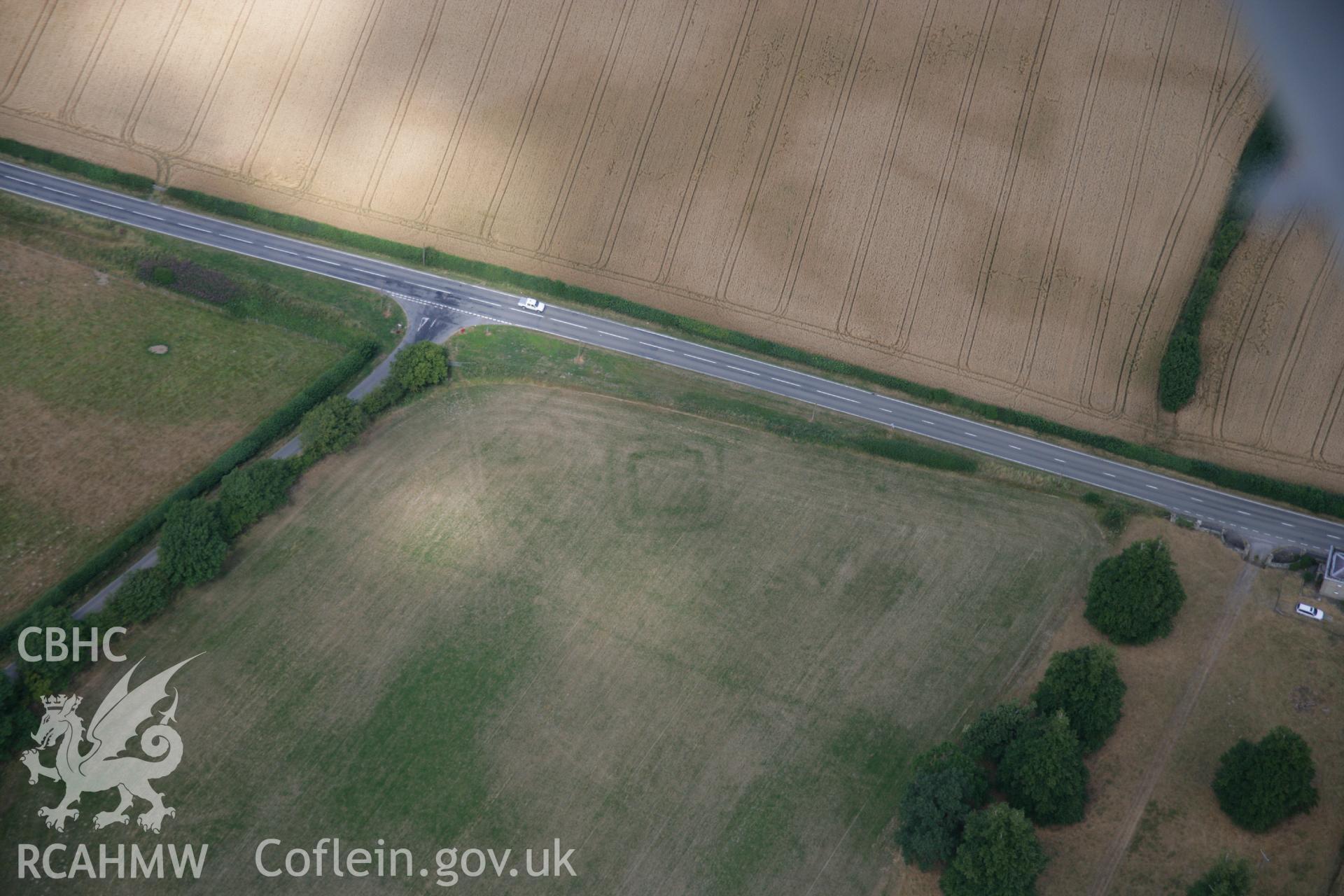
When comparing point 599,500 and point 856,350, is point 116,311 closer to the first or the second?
point 599,500

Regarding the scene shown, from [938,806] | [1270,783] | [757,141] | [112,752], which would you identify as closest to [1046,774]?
[938,806]

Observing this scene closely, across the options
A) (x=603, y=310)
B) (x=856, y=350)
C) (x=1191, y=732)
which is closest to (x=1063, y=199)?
(x=856, y=350)

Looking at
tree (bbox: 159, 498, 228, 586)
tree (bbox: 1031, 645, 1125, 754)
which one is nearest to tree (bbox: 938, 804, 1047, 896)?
tree (bbox: 1031, 645, 1125, 754)

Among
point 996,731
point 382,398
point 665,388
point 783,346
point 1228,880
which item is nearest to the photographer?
point 1228,880

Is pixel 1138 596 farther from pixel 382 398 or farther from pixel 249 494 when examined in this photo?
pixel 249 494

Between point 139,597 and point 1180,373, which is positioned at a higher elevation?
point 1180,373

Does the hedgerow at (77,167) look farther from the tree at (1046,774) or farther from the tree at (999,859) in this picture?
the tree at (999,859)
